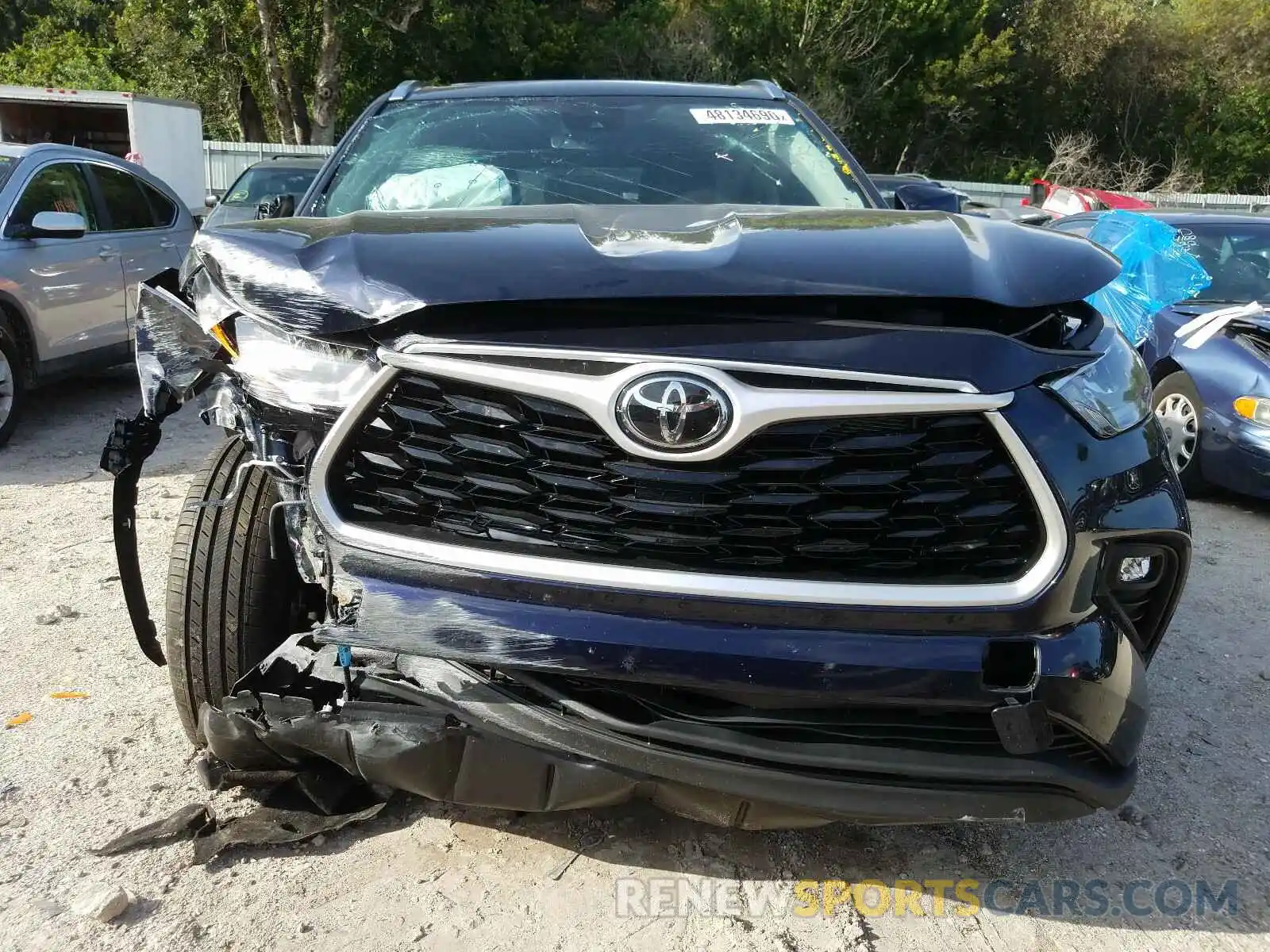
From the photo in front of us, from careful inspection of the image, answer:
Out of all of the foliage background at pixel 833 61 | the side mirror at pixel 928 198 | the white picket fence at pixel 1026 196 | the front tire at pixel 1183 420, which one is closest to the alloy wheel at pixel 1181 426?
the front tire at pixel 1183 420

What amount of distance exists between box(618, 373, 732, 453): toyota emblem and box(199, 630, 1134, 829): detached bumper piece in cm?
48

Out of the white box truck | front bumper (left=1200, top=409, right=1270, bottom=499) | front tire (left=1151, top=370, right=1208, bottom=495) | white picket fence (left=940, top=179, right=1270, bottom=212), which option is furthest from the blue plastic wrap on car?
white picket fence (left=940, top=179, right=1270, bottom=212)

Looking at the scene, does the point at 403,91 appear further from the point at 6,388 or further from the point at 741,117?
the point at 6,388

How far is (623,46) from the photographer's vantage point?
27859mm

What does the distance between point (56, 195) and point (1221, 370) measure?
262 inches

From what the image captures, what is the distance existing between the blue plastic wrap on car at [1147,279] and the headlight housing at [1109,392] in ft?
12.8

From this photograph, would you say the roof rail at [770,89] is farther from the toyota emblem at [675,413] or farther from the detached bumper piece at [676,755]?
the detached bumper piece at [676,755]

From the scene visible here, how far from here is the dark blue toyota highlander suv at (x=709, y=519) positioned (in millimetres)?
1833

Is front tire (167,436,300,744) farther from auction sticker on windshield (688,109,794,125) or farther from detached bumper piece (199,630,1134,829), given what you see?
auction sticker on windshield (688,109,794,125)

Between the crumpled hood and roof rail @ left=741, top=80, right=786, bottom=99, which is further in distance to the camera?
roof rail @ left=741, top=80, right=786, bottom=99

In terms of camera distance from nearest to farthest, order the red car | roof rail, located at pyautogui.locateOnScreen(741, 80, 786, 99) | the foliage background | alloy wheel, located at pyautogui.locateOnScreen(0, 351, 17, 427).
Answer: roof rail, located at pyautogui.locateOnScreen(741, 80, 786, 99) → alloy wheel, located at pyautogui.locateOnScreen(0, 351, 17, 427) → the red car → the foliage background

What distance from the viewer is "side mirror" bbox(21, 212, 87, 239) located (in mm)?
5684

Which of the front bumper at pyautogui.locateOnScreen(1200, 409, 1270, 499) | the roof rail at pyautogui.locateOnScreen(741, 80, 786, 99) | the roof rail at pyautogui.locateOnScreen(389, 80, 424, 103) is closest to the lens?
the roof rail at pyautogui.locateOnScreen(389, 80, 424, 103)

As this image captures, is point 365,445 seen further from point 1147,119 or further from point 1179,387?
point 1147,119
